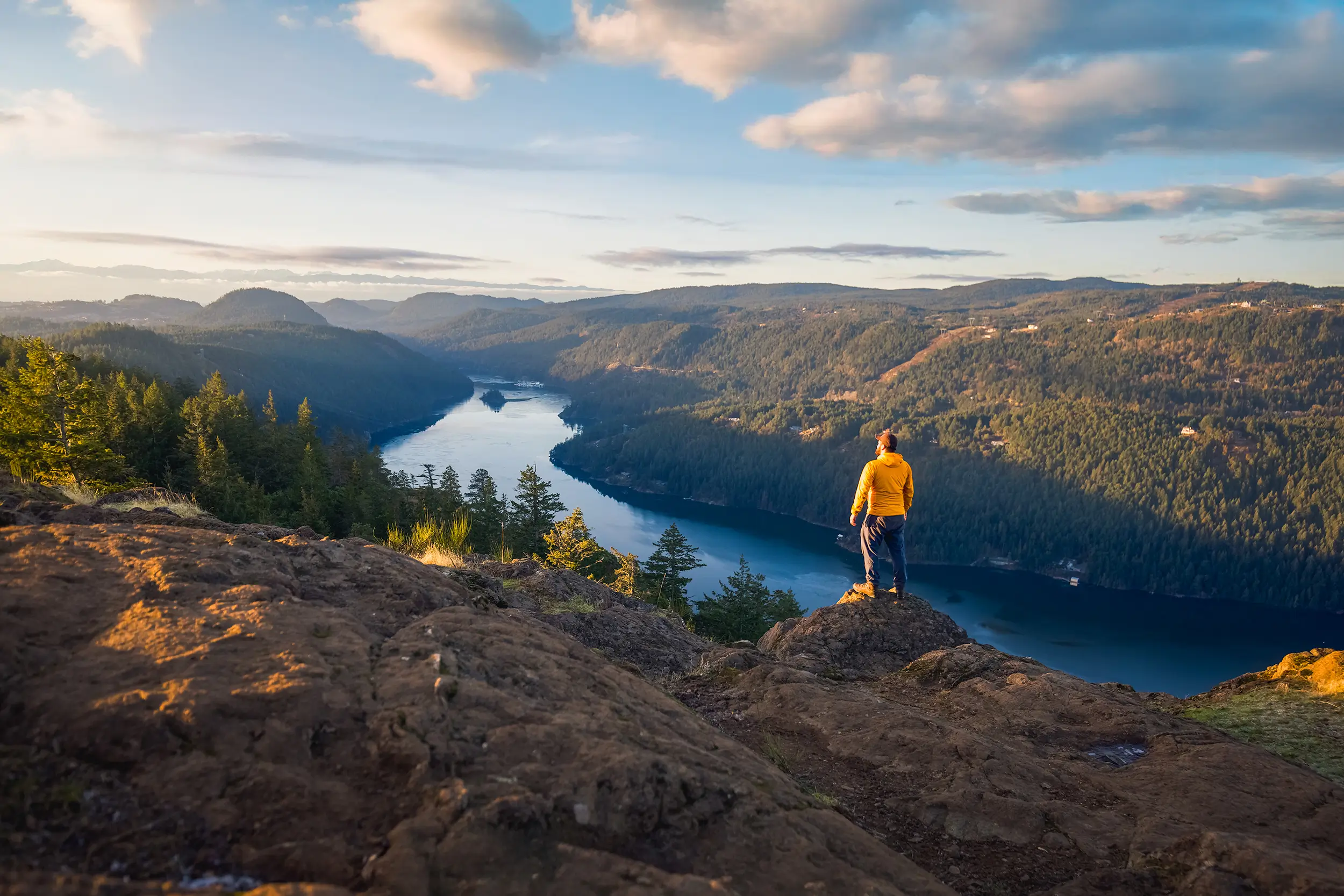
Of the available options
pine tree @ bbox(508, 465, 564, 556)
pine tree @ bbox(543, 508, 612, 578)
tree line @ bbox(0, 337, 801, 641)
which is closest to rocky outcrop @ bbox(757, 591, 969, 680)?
tree line @ bbox(0, 337, 801, 641)

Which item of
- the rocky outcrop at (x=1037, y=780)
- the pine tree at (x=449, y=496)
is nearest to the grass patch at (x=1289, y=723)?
the rocky outcrop at (x=1037, y=780)

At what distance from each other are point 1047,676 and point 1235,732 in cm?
190

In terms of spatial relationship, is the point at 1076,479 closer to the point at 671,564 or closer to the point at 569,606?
the point at 671,564

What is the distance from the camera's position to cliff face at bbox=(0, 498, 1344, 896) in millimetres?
3105

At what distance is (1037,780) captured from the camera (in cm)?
619

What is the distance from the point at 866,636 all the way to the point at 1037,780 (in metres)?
5.24

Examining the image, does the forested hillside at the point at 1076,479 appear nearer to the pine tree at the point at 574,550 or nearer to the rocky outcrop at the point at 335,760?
the pine tree at the point at 574,550

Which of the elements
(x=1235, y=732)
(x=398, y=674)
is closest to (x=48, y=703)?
(x=398, y=674)

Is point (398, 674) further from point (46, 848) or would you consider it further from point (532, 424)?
point (532, 424)

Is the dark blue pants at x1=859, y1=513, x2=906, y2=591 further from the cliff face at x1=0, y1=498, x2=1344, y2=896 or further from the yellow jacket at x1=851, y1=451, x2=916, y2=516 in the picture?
the cliff face at x1=0, y1=498, x2=1344, y2=896

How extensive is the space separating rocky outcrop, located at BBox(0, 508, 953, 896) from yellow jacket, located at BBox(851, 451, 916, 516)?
268 inches

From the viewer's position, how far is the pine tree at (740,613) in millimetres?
33500

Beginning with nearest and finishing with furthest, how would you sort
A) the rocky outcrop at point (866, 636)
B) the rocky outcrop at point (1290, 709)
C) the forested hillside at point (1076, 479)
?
the rocky outcrop at point (1290, 709) < the rocky outcrop at point (866, 636) < the forested hillside at point (1076, 479)

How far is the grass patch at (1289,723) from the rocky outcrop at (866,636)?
3.63 meters
